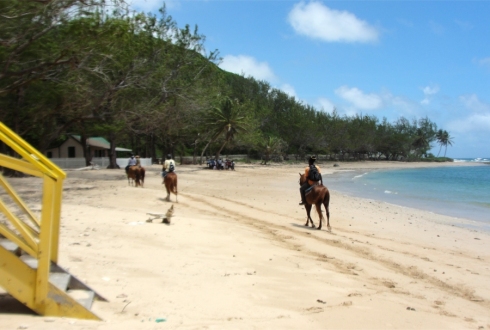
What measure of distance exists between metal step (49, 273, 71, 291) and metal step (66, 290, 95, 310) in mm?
108

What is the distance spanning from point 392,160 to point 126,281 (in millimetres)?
106067

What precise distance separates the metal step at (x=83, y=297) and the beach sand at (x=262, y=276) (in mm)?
99

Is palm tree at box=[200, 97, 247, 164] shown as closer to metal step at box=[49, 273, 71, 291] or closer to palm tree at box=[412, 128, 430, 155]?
metal step at box=[49, 273, 71, 291]

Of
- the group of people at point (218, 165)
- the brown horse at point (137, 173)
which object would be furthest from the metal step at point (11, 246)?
the group of people at point (218, 165)

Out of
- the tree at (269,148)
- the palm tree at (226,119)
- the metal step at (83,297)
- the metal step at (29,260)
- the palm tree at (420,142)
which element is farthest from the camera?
the palm tree at (420,142)

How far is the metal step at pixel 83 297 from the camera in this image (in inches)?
171

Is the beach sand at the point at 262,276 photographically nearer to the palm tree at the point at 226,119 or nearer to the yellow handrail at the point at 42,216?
the yellow handrail at the point at 42,216

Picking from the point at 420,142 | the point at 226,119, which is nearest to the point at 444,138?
the point at 420,142

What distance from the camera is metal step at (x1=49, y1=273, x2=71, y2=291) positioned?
4438mm

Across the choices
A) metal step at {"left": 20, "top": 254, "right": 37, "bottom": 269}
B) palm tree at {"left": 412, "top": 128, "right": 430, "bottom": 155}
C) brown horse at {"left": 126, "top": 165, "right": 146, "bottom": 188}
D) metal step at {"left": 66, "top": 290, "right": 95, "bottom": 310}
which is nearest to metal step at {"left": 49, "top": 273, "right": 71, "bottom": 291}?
metal step at {"left": 66, "top": 290, "right": 95, "bottom": 310}

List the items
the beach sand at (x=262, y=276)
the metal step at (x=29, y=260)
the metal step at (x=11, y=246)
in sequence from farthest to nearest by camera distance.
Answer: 1. the metal step at (x=11, y=246)
2. the beach sand at (x=262, y=276)
3. the metal step at (x=29, y=260)

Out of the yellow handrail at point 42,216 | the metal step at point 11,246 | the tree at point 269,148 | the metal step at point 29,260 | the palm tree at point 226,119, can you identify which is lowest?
the metal step at point 29,260

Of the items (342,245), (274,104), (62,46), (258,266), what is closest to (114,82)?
(62,46)

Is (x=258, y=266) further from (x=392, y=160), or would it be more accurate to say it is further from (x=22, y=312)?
(x=392, y=160)
